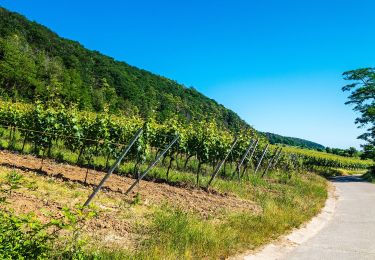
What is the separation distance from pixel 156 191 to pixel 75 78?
256ft

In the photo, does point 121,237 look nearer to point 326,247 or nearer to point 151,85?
point 326,247

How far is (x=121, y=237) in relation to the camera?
7309mm

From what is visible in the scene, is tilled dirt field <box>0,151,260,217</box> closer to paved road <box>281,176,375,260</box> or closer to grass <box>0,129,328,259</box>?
grass <box>0,129,328,259</box>

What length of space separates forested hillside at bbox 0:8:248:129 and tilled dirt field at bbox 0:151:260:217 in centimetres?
4205

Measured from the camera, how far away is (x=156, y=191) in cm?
1274

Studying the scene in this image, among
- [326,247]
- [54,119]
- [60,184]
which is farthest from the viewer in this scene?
[54,119]

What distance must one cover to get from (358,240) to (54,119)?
13537 mm

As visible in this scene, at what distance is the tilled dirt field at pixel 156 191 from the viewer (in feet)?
36.9

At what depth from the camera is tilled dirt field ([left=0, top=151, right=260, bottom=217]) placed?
36.9ft

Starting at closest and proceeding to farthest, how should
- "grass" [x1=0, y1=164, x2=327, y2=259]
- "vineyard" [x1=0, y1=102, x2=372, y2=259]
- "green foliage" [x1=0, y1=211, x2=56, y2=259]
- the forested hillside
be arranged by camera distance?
"green foliage" [x1=0, y1=211, x2=56, y2=259] < "grass" [x1=0, y1=164, x2=327, y2=259] < "vineyard" [x1=0, y1=102, x2=372, y2=259] < the forested hillside

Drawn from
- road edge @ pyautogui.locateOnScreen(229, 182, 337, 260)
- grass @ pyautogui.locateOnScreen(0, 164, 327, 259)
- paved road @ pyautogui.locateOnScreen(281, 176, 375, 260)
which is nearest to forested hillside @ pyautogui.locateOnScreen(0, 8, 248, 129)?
paved road @ pyautogui.locateOnScreen(281, 176, 375, 260)

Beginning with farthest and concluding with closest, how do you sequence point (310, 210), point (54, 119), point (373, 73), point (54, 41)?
point (54, 41) → point (373, 73) → point (54, 119) → point (310, 210)

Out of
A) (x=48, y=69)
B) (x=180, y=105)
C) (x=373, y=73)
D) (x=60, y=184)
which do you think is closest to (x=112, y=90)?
(x=48, y=69)

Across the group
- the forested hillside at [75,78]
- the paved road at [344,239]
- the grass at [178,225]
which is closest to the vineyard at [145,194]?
the grass at [178,225]
